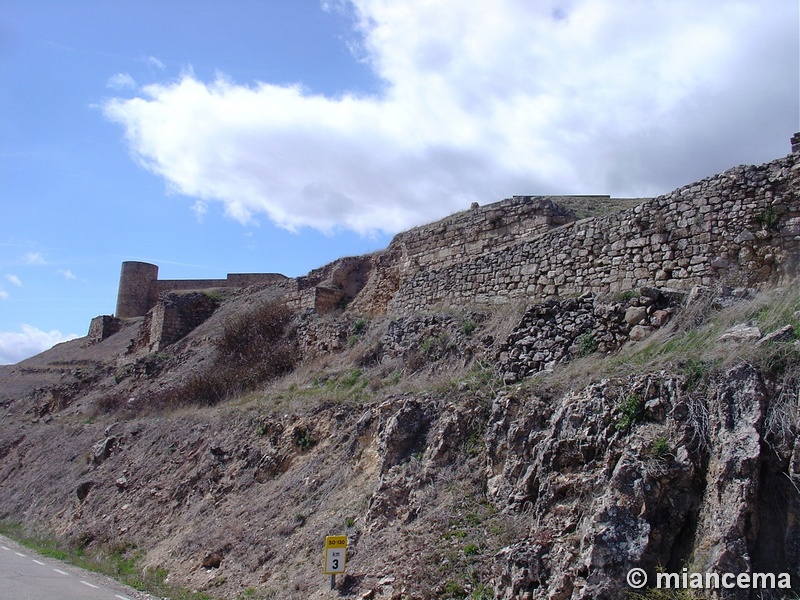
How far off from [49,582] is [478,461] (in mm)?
7416

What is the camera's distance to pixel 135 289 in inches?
1544

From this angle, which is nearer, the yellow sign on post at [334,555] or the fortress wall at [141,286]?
the yellow sign on post at [334,555]

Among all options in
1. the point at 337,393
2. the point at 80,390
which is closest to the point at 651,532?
the point at 337,393

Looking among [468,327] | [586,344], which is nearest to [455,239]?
[468,327]

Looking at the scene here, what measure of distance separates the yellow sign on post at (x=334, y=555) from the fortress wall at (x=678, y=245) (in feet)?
20.3

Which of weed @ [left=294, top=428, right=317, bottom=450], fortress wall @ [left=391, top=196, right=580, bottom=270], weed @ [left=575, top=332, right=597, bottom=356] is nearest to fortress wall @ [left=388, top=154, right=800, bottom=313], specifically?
fortress wall @ [left=391, top=196, right=580, bottom=270]

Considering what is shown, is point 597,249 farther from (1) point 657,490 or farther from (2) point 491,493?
(1) point 657,490

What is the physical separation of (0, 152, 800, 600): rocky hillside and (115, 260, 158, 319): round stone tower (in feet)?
71.9

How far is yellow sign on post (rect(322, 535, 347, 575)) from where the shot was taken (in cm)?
772

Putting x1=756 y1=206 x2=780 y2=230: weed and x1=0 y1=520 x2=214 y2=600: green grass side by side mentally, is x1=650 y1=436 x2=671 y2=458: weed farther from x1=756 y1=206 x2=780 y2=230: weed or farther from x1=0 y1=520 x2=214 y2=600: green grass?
x1=0 y1=520 x2=214 y2=600: green grass

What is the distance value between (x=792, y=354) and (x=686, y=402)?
1.02 meters

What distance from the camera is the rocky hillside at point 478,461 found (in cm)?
580

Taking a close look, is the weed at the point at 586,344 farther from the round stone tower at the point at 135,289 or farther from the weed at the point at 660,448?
the round stone tower at the point at 135,289

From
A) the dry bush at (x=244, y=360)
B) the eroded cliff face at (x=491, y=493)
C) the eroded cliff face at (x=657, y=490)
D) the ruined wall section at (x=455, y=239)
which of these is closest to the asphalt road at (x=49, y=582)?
the eroded cliff face at (x=491, y=493)
